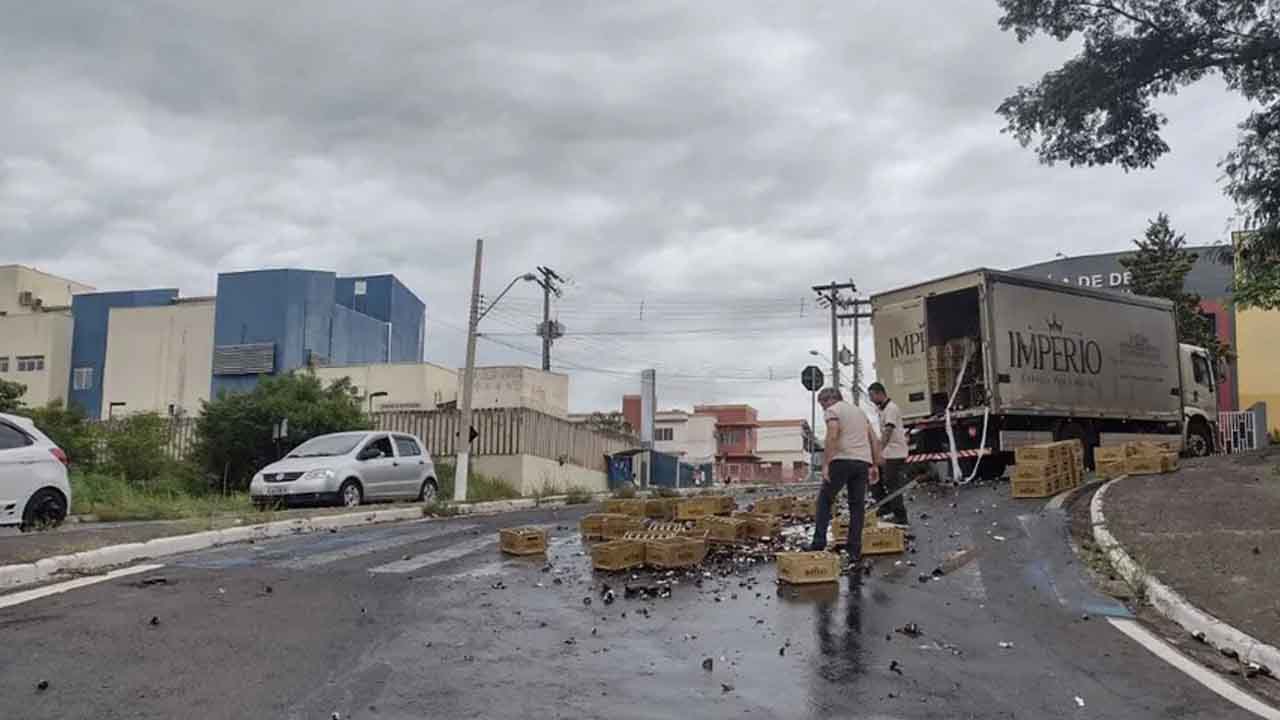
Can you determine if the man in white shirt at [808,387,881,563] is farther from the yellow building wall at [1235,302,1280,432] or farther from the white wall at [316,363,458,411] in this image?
the yellow building wall at [1235,302,1280,432]

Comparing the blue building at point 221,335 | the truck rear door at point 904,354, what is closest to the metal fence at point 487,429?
the blue building at point 221,335

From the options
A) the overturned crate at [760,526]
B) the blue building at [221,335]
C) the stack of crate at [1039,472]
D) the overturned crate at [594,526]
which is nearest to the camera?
the overturned crate at [760,526]

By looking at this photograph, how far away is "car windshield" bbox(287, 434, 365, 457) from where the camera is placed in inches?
770

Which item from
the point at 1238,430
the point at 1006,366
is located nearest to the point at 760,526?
the point at 1006,366

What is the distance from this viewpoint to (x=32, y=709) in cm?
523

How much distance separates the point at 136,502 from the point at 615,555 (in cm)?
1174

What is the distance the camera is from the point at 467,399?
2556 cm

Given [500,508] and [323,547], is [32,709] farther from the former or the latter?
[500,508]

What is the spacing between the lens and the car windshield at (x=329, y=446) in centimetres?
1956

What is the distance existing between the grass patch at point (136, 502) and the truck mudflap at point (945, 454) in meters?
12.2

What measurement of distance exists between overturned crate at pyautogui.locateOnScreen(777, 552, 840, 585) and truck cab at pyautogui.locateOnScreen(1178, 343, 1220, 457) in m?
18.9

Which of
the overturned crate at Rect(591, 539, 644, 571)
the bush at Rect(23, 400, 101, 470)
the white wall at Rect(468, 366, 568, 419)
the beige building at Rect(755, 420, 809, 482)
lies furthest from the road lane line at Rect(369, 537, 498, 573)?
the beige building at Rect(755, 420, 809, 482)

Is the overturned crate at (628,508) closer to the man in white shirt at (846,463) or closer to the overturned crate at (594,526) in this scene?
the overturned crate at (594,526)

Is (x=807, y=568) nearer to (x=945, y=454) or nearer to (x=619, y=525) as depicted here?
(x=619, y=525)
